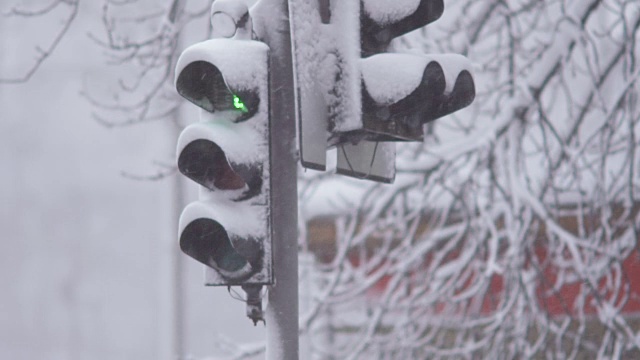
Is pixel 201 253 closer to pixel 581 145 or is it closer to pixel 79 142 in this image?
pixel 581 145

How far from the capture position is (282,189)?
3.47 meters

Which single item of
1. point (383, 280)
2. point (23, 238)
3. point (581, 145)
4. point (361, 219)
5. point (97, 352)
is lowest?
point (97, 352)

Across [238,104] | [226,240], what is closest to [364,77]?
[238,104]

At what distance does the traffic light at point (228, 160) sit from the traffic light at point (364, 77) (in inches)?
6.6

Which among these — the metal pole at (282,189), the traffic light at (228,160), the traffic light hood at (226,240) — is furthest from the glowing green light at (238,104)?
the traffic light hood at (226,240)

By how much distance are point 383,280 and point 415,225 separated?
1.38 metres

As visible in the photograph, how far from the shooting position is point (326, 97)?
133 inches

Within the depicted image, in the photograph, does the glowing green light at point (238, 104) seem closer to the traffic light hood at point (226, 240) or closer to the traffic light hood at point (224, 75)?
the traffic light hood at point (224, 75)

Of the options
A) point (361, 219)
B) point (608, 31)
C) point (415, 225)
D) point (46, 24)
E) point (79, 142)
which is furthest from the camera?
point (79, 142)

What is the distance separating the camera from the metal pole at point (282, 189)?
3432mm

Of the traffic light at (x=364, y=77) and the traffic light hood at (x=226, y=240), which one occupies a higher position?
the traffic light at (x=364, y=77)

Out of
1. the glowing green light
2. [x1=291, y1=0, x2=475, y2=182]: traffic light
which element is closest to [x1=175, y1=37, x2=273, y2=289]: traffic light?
the glowing green light

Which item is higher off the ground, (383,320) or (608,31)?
(608,31)

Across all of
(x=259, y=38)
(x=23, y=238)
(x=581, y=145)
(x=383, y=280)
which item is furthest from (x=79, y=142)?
(x=259, y=38)
